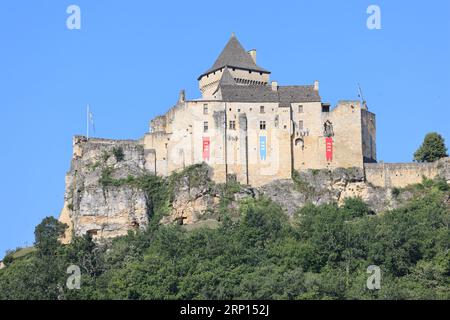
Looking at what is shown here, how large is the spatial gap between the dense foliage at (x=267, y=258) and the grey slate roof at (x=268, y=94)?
6530mm

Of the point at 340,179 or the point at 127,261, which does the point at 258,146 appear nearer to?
the point at 340,179

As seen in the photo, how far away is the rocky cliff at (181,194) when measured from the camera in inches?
3317

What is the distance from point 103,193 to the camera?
85125 millimetres

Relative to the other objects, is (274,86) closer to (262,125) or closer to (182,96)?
(262,125)

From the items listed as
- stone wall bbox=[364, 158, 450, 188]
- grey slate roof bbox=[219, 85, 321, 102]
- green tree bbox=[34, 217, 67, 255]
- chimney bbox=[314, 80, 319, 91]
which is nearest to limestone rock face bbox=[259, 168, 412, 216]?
stone wall bbox=[364, 158, 450, 188]

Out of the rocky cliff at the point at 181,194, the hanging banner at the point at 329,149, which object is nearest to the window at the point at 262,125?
the rocky cliff at the point at 181,194

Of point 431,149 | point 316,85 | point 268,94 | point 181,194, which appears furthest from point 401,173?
point 181,194

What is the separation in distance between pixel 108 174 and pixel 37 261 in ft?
26.1

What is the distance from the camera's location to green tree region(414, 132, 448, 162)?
8950 centimetres

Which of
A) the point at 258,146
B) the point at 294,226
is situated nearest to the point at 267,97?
the point at 258,146

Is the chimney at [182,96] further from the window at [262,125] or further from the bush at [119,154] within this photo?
the window at [262,125]

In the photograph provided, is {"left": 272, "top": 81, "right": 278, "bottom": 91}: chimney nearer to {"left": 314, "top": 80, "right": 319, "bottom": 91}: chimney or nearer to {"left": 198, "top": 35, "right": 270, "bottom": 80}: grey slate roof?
{"left": 314, "top": 80, "right": 319, "bottom": 91}: chimney

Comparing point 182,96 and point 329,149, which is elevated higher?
point 182,96

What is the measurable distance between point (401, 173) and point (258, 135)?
920cm
